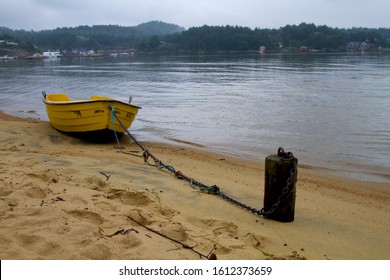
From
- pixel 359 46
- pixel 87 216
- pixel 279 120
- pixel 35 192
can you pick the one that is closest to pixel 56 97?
pixel 279 120

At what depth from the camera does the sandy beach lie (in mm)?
3963

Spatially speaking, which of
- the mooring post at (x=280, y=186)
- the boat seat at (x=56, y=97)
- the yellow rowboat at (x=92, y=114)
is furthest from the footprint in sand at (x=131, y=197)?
the boat seat at (x=56, y=97)

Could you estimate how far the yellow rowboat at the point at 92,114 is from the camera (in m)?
10.9

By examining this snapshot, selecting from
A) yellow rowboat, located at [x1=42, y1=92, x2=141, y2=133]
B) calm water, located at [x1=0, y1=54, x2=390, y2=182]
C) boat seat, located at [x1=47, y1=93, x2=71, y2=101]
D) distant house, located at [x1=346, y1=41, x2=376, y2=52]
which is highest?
distant house, located at [x1=346, y1=41, x2=376, y2=52]

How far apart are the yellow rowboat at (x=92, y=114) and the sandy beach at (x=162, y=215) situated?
2428 mm

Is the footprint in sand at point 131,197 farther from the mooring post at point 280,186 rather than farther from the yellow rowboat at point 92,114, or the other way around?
the yellow rowboat at point 92,114

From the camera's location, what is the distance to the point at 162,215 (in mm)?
5109

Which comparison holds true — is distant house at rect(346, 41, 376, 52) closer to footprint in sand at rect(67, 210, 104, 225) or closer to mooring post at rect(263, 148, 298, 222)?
mooring post at rect(263, 148, 298, 222)

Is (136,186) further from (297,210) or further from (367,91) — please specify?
(367,91)

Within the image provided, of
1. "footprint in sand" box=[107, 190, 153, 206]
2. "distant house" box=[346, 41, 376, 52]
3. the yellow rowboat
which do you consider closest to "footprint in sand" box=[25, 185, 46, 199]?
"footprint in sand" box=[107, 190, 153, 206]

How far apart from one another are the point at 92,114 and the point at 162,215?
6.66 meters

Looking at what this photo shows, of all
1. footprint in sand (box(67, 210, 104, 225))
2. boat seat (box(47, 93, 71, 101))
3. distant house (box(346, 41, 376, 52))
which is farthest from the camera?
distant house (box(346, 41, 376, 52))

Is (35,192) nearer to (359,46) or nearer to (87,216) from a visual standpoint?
(87,216)

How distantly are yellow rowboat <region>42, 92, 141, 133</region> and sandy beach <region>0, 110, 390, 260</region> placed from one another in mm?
2428
